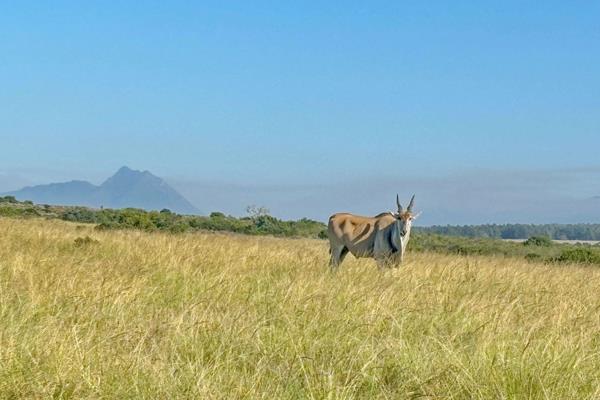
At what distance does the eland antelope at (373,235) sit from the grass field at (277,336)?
151 inches

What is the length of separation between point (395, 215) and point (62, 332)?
9048 millimetres

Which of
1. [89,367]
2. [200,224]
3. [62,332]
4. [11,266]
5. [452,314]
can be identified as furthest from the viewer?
[200,224]

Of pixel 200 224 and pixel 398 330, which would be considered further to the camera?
pixel 200 224

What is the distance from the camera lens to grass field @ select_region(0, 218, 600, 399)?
433cm

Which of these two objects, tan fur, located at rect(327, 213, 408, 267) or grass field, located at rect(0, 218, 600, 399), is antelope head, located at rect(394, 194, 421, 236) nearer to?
tan fur, located at rect(327, 213, 408, 267)

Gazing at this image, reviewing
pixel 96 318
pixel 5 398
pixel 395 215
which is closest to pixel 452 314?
pixel 96 318

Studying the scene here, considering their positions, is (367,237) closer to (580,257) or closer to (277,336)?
(277,336)

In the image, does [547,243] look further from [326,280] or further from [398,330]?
[398,330]

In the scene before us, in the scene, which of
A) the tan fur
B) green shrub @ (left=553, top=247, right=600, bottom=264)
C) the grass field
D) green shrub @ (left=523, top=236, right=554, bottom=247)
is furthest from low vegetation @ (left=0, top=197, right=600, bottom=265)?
the grass field

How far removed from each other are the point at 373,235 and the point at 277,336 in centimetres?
911

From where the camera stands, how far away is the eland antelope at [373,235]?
13.5 metres

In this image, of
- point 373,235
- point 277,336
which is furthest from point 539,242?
point 277,336

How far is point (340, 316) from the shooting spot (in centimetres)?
640

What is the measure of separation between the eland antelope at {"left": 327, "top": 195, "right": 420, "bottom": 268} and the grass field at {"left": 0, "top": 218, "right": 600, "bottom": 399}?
12.6 ft
